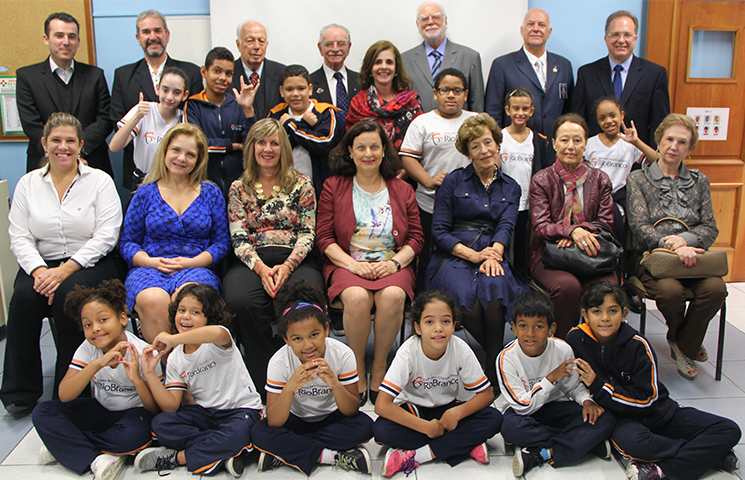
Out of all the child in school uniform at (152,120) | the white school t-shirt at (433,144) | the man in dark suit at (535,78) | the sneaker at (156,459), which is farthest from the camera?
the man in dark suit at (535,78)

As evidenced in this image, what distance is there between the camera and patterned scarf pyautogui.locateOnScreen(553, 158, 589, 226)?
3115mm

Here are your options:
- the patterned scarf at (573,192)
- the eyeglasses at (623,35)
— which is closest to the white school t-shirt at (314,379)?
the patterned scarf at (573,192)

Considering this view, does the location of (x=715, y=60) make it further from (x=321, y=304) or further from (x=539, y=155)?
(x=321, y=304)

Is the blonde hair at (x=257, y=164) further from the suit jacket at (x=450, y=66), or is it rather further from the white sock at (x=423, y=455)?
the white sock at (x=423, y=455)

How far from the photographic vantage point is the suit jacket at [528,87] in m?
3.86

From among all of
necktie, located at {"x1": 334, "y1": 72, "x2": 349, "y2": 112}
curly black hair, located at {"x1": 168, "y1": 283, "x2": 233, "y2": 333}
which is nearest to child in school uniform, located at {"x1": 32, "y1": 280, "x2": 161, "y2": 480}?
curly black hair, located at {"x1": 168, "y1": 283, "x2": 233, "y2": 333}

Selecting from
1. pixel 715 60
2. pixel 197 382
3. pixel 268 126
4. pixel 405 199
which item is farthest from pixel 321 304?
pixel 715 60

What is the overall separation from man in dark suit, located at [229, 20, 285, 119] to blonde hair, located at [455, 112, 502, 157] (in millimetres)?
1324

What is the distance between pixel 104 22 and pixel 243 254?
8.11ft

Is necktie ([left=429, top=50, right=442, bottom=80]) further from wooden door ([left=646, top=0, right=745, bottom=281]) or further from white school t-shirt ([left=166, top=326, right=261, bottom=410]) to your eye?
white school t-shirt ([left=166, top=326, right=261, bottom=410])

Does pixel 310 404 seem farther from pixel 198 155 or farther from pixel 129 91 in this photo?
pixel 129 91

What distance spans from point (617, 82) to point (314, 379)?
9.81 feet

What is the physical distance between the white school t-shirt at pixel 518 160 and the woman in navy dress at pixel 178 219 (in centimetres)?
166

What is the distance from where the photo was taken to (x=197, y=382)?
7.77 feet
